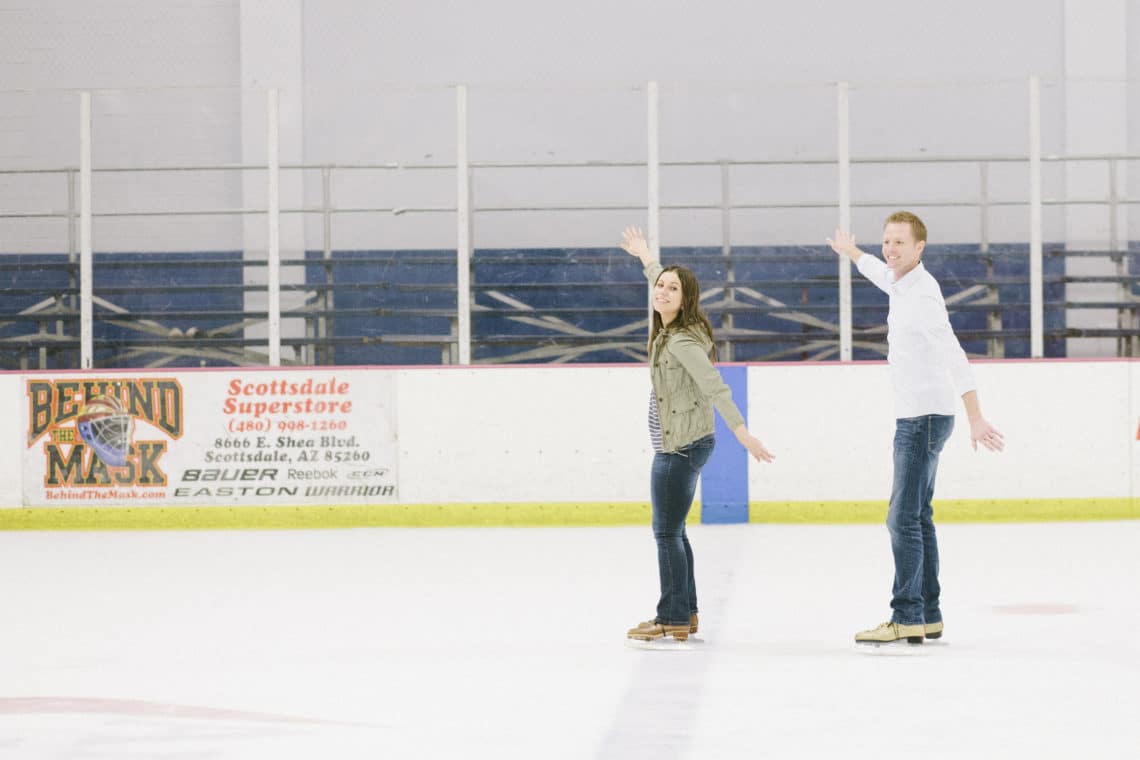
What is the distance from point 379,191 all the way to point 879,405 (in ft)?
12.8

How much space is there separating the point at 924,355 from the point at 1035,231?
5.24 meters

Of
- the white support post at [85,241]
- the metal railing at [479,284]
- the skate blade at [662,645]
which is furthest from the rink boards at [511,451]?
the skate blade at [662,645]

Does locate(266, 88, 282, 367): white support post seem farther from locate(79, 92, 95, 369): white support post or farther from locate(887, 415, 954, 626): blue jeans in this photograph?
locate(887, 415, 954, 626): blue jeans

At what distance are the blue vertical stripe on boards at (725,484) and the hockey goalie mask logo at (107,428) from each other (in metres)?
3.69

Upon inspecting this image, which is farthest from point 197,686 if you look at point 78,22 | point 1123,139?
Answer: point 78,22

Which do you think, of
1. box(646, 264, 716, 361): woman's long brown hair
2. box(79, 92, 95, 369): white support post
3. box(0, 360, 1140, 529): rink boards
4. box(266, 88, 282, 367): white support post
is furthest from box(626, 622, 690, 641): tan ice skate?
box(79, 92, 95, 369): white support post

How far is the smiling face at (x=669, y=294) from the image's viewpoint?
460 cm

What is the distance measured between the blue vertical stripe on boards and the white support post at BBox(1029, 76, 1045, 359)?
198 centimetres

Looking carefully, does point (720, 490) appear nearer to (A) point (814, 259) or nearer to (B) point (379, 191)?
(A) point (814, 259)

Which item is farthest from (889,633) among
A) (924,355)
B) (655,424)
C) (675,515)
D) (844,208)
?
(844,208)

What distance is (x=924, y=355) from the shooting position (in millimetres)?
4551

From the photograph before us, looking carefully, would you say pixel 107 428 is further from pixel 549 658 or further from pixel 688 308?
pixel 688 308

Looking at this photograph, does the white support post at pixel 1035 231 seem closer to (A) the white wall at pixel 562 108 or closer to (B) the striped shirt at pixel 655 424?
(A) the white wall at pixel 562 108

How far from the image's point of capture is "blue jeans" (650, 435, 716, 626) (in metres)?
4.60
